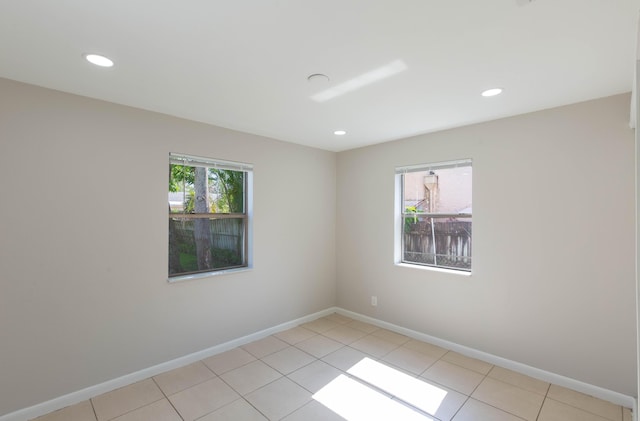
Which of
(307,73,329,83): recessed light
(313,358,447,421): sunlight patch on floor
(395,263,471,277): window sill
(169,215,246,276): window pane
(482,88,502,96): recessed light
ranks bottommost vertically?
(313,358,447,421): sunlight patch on floor

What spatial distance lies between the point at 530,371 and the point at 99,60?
403cm

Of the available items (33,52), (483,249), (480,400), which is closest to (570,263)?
(483,249)

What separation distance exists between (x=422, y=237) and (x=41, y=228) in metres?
3.54

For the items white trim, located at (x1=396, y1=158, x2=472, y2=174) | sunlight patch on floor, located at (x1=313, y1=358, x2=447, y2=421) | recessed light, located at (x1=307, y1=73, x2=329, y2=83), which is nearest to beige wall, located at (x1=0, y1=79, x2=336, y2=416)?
sunlight patch on floor, located at (x1=313, y1=358, x2=447, y2=421)

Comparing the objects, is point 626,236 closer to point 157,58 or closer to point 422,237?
point 422,237

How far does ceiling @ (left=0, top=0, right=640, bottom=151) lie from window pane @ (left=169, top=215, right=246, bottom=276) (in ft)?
3.79


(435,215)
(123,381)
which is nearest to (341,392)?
(123,381)

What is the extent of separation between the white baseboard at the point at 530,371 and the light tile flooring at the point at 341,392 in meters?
0.05

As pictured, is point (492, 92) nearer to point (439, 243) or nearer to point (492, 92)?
point (492, 92)

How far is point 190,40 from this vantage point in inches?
62.8

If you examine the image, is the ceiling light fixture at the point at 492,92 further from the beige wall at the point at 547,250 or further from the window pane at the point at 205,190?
the window pane at the point at 205,190

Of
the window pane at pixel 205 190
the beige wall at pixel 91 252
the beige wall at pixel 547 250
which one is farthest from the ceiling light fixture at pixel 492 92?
the window pane at pixel 205 190

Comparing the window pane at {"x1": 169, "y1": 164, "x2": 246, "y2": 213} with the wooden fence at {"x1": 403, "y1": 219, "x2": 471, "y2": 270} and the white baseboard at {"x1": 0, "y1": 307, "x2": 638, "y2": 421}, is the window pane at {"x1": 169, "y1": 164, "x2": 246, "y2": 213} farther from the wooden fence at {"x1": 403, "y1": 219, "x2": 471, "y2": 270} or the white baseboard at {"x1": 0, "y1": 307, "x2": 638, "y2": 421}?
the wooden fence at {"x1": 403, "y1": 219, "x2": 471, "y2": 270}

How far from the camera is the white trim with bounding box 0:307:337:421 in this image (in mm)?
2145
